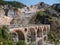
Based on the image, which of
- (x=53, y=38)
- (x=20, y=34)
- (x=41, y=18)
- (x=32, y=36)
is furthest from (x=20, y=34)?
(x=41, y=18)

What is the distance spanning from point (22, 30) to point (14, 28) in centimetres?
160

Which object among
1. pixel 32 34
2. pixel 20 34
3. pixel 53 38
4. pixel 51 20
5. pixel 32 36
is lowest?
pixel 53 38

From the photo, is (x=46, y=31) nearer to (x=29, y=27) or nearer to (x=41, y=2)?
(x=29, y=27)

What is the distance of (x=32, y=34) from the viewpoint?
29.4 m

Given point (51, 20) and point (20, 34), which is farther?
point (51, 20)

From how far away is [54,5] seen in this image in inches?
1911

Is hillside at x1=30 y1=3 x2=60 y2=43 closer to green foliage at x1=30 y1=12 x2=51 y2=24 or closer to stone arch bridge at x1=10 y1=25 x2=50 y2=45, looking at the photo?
green foliage at x1=30 y1=12 x2=51 y2=24

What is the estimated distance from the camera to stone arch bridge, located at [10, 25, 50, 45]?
22.8 meters

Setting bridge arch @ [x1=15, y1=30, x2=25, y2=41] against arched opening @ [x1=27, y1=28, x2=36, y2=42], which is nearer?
bridge arch @ [x1=15, y1=30, x2=25, y2=41]

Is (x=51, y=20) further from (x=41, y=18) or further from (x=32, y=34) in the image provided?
(x=32, y=34)

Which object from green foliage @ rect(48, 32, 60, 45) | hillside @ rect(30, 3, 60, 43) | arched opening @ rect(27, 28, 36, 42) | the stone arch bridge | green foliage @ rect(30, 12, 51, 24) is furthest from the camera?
green foliage @ rect(30, 12, 51, 24)

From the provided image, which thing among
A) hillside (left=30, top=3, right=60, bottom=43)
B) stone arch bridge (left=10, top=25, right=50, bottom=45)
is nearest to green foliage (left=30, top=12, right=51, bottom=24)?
hillside (left=30, top=3, right=60, bottom=43)

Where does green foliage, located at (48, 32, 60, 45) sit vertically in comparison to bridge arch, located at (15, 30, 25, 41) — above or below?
below

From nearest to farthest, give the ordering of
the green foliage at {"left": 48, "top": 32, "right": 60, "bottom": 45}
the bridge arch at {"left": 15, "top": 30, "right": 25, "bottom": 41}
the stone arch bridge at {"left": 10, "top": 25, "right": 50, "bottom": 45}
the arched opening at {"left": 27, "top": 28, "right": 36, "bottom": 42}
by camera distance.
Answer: the stone arch bridge at {"left": 10, "top": 25, "right": 50, "bottom": 45} < the bridge arch at {"left": 15, "top": 30, "right": 25, "bottom": 41} < the arched opening at {"left": 27, "top": 28, "right": 36, "bottom": 42} < the green foliage at {"left": 48, "top": 32, "right": 60, "bottom": 45}
